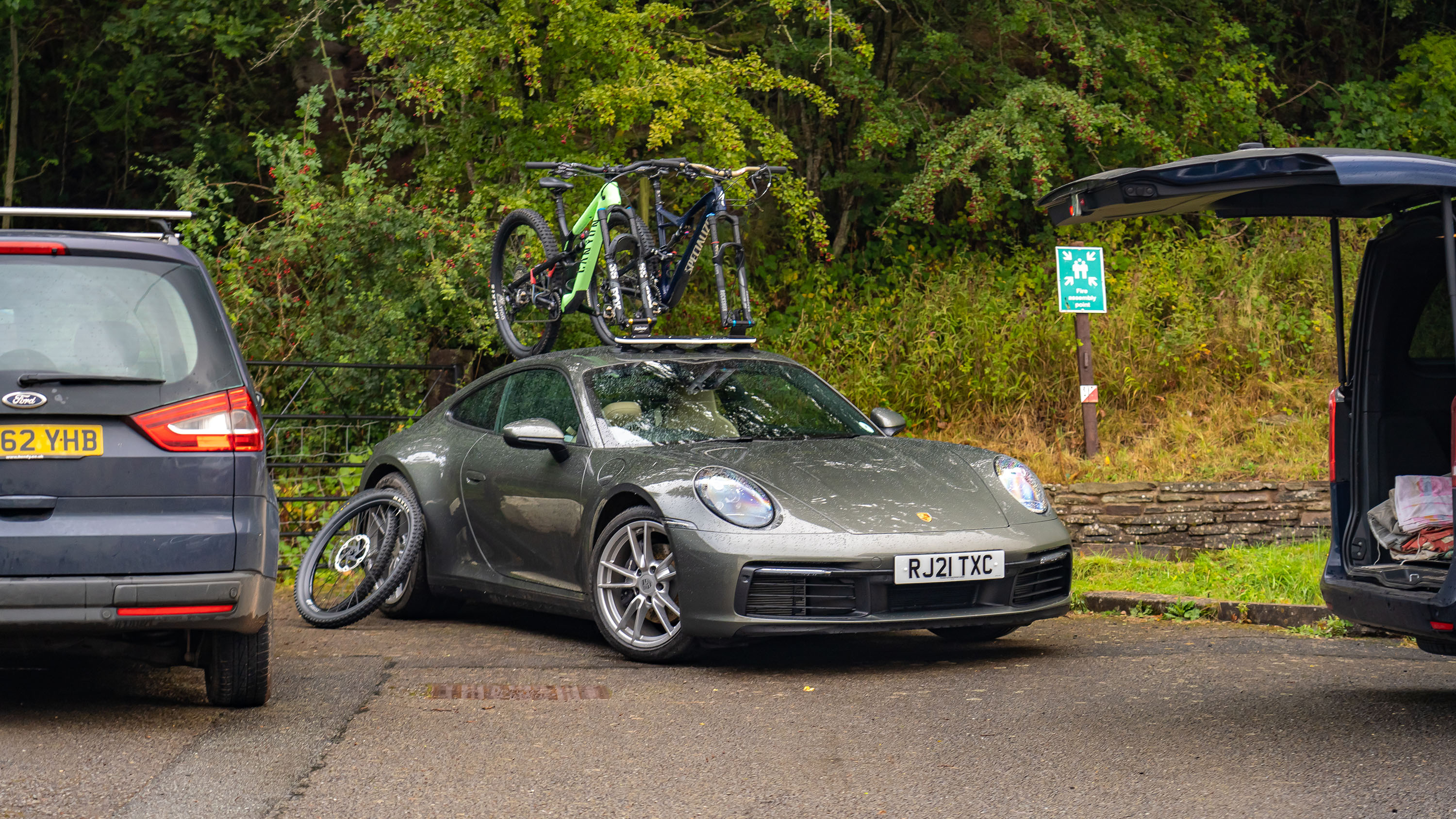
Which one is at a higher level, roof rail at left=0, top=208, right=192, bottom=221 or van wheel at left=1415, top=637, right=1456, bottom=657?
roof rail at left=0, top=208, right=192, bottom=221

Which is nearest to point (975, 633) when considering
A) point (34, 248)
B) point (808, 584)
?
point (808, 584)

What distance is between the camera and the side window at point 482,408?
26.3ft

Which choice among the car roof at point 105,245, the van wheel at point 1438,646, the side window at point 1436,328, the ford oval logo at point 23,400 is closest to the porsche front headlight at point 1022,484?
the side window at point 1436,328

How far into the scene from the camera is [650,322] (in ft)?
30.6

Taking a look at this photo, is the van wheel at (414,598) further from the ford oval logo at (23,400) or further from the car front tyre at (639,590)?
the ford oval logo at (23,400)

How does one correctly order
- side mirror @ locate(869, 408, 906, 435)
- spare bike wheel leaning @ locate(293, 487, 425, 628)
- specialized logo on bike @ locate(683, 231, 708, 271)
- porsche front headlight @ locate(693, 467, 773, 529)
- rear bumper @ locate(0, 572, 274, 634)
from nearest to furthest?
rear bumper @ locate(0, 572, 274, 634) < porsche front headlight @ locate(693, 467, 773, 529) < side mirror @ locate(869, 408, 906, 435) < spare bike wheel leaning @ locate(293, 487, 425, 628) < specialized logo on bike @ locate(683, 231, 708, 271)

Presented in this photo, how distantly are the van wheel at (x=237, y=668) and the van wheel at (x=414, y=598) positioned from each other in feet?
8.53

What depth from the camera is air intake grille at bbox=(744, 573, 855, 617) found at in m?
6.07

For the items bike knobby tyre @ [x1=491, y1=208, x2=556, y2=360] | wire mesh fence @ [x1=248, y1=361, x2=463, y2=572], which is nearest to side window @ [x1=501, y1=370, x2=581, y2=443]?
bike knobby tyre @ [x1=491, y1=208, x2=556, y2=360]

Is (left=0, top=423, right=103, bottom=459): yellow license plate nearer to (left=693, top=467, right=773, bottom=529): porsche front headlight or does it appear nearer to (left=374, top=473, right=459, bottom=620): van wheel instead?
(left=693, top=467, right=773, bottom=529): porsche front headlight

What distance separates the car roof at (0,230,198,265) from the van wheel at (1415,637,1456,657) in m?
4.55

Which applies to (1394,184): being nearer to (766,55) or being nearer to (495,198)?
(495,198)

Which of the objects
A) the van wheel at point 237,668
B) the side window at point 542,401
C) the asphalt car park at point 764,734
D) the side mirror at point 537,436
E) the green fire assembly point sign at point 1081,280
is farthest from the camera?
the green fire assembly point sign at point 1081,280

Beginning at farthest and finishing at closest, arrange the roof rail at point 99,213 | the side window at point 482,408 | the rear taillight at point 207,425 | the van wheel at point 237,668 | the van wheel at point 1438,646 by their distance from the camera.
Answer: the side window at point 482,408 → the van wheel at point 237,668 → the roof rail at point 99,213 → the van wheel at point 1438,646 → the rear taillight at point 207,425
